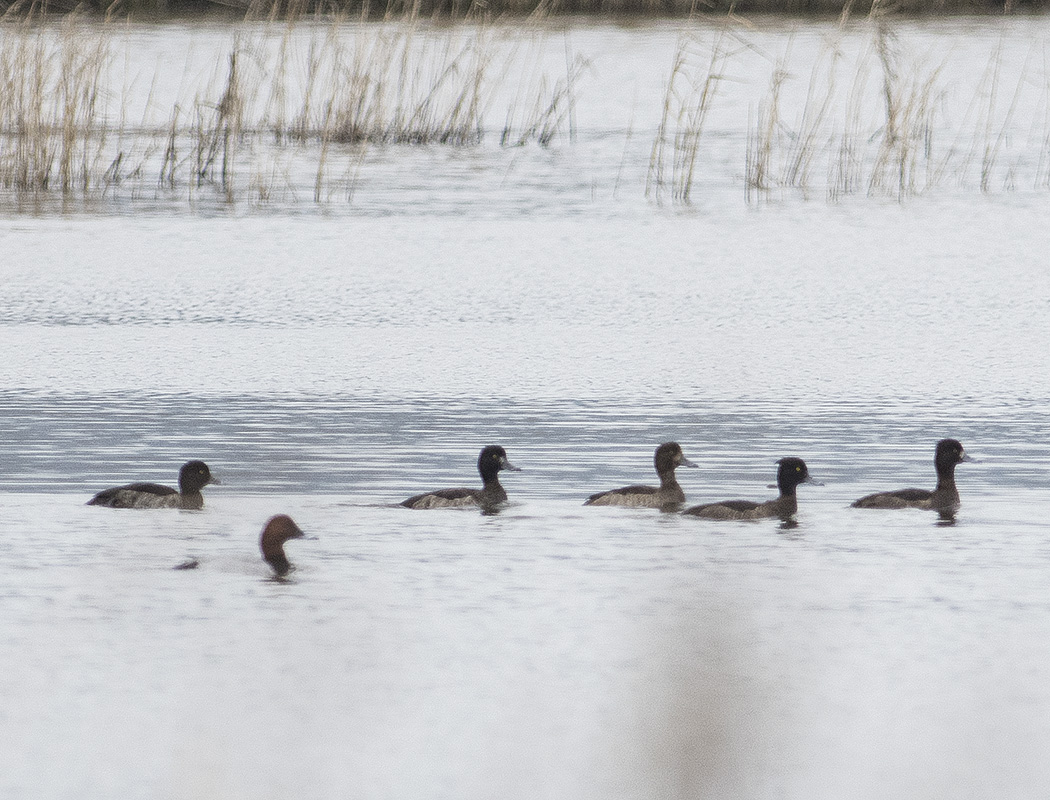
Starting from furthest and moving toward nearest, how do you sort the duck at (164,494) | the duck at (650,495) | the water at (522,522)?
the duck at (650,495) < the duck at (164,494) < the water at (522,522)

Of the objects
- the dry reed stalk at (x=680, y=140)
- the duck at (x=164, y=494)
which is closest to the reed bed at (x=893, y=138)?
the dry reed stalk at (x=680, y=140)

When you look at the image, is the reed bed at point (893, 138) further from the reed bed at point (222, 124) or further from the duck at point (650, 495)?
the duck at point (650, 495)

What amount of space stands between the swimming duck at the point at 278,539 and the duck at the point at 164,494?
916mm

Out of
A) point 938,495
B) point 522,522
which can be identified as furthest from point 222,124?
point 938,495

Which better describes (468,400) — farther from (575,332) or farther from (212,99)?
(212,99)

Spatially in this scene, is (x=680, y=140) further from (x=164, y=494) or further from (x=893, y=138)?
(x=164, y=494)

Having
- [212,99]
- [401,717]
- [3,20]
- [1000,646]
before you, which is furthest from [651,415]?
[212,99]

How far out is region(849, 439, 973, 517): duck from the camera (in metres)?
7.06

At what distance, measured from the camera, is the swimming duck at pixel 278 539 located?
6.09 meters

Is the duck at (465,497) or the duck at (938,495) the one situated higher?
the duck at (938,495)

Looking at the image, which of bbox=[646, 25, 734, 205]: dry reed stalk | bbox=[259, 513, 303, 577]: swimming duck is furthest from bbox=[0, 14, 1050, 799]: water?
bbox=[646, 25, 734, 205]: dry reed stalk

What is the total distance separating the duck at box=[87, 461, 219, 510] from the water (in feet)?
0.58

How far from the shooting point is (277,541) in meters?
6.17

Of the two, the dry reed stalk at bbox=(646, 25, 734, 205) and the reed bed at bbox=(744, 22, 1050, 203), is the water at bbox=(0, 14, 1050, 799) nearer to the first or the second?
the dry reed stalk at bbox=(646, 25, 734, 205)
